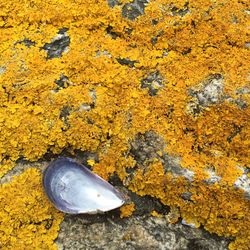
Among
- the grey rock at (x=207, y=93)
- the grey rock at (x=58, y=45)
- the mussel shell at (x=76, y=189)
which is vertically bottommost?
the mussel shell at (x=76, y=189)

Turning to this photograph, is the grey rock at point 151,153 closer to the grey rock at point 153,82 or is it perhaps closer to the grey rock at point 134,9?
the grey rock at point 153,82

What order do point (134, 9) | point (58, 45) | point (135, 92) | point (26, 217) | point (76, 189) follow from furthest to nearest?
point (134, 9) < point (58, 45) < point (135, 92) < point (76, 189) < point (26, 217)

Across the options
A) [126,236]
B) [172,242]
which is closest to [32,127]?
[126,236]

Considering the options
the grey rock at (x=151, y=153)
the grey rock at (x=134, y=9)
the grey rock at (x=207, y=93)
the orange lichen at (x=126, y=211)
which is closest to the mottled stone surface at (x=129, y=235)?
the orange lichen at (x=126, y=211)

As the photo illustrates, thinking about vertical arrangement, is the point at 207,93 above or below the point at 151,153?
above

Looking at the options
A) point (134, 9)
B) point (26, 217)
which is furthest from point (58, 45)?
point (26, 217)

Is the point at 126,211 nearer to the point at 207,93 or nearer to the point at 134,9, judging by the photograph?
the point at 207,93

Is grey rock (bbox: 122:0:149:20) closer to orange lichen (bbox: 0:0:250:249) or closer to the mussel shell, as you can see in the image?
orange lichen (bbox: 0:0:250:249)
